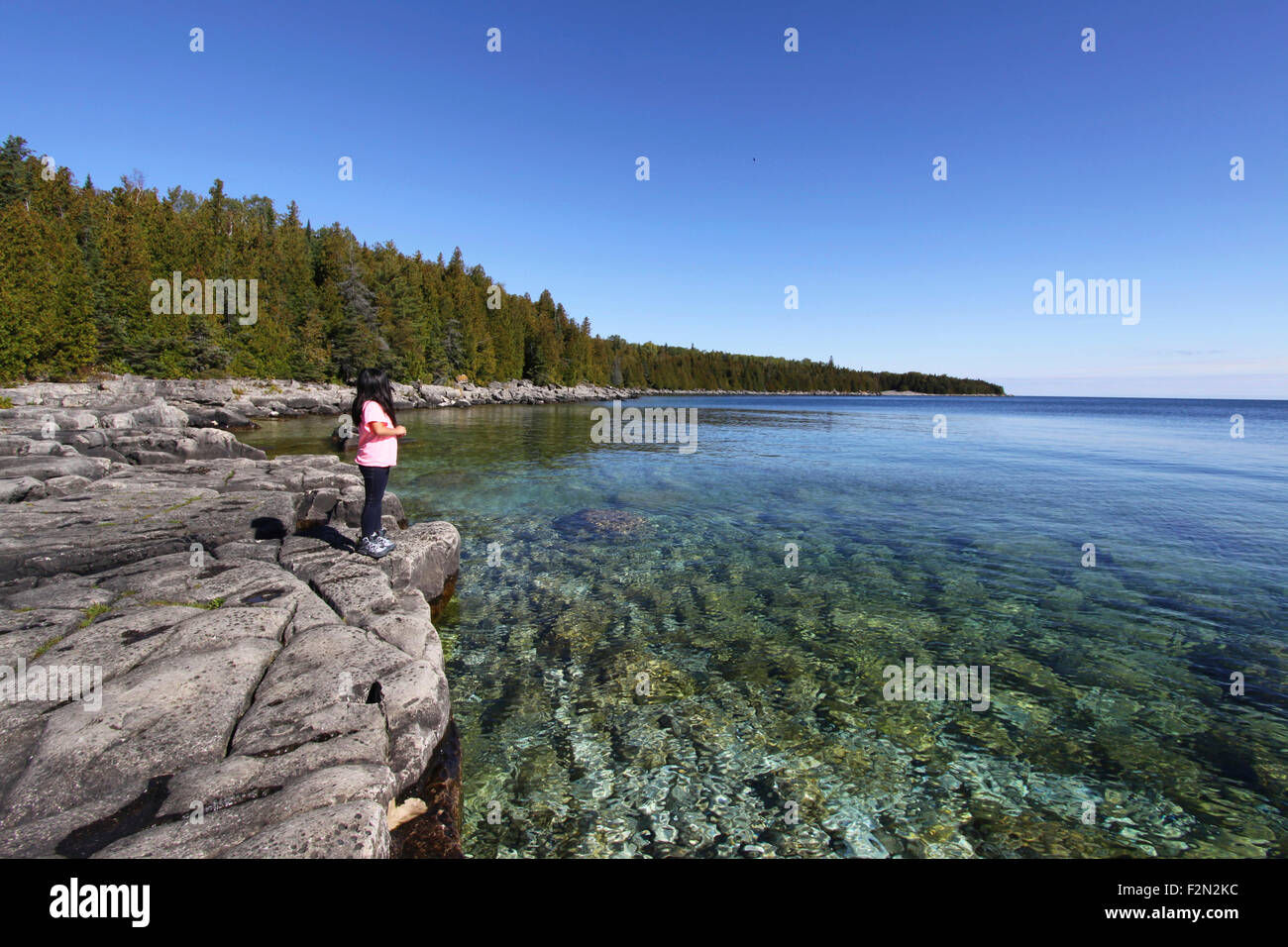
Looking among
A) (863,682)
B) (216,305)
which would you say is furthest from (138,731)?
(216,305)

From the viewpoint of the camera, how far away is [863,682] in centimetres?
799

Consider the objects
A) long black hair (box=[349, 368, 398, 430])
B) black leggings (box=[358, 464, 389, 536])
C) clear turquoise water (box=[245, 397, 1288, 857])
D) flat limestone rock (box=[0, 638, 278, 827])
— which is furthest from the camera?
black leggings (box=[358, 464, 389, 536])

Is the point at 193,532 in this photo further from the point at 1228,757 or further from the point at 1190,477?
the point at 1190,477

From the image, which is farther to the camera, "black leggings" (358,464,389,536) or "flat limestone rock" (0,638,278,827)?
"black leggings" (358,464,389,536)

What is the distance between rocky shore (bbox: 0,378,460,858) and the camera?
4070mm

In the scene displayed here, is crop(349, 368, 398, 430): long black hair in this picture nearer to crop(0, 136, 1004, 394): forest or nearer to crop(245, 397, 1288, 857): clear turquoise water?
crop(245, 397, 1288, 857): clear turquoise water

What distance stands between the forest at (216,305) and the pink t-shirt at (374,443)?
49.2 metres

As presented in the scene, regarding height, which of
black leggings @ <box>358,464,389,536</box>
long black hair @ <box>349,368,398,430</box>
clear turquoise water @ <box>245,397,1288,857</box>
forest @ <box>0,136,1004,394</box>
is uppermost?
forest @ <box>0,136,1004,394</box>

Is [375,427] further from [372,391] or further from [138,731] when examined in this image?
[138,731]

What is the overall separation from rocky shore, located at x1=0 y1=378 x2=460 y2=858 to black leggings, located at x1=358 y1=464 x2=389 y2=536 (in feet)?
2.07

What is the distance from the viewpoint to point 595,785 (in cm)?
581

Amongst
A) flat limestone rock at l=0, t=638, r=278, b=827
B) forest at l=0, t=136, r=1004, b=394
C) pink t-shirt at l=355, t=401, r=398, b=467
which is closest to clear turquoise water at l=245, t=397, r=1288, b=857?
flat limestone rock at l=0, t=638, r=278, b=827
